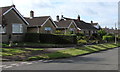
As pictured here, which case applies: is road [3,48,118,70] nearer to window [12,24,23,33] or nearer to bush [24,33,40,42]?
window [12,24,23,33]

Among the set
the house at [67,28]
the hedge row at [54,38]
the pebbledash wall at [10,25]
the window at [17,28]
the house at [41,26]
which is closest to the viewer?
the pebbledash wall at [10,25]

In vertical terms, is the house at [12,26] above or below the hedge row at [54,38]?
above

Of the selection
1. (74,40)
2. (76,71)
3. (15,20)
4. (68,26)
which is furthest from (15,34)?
(76,71)

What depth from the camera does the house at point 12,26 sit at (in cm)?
2831

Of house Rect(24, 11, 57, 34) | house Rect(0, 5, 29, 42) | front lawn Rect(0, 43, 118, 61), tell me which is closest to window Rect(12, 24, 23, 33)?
house Rect(0, 5, 29, 42)

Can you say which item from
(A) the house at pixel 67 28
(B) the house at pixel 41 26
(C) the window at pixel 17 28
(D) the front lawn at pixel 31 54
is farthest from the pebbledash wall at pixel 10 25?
(A) the house at pixel 67 28

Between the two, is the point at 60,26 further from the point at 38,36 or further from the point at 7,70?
the point at 7,70

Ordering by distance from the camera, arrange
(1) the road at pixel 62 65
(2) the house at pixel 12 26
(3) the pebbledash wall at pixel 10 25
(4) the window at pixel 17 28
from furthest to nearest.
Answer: (4) the window at pixel 17 28 < (3) the pebbledash wall at pixel 10 25 < (2) the house at pixel 12 26 < (1) the road at pixel 62 65

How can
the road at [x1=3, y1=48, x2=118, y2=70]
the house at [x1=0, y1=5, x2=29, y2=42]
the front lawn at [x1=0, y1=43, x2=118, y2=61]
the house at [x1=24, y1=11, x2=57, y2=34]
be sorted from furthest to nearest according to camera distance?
the house at [x1=24, y1=11, x2=57, y2=34], the house at [x1=0, y1=5, x2=29, y2=42], the front lawn at [x1=0, y1=43, x2=118, y2=61], the road at [x1=3, y1=48, x2=118, y2=70]

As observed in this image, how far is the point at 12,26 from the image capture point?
29703 mm

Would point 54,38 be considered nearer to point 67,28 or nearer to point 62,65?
point 67,28

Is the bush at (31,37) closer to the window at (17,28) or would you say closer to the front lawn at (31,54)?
the window at (17,28)

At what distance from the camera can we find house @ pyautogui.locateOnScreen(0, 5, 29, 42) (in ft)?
92.9

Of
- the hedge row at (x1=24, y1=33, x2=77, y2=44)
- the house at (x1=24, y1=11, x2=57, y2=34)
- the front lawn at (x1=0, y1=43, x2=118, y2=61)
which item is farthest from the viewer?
the house at (x1=24, y1=11, x2=57, y2=34)
